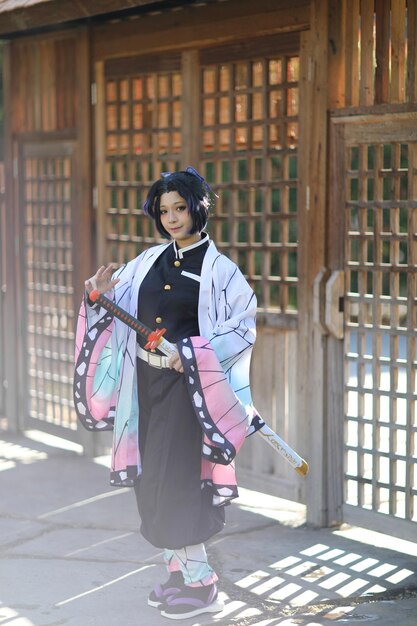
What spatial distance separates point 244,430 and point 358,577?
3.82ft

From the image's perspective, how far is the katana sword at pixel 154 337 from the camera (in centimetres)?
450

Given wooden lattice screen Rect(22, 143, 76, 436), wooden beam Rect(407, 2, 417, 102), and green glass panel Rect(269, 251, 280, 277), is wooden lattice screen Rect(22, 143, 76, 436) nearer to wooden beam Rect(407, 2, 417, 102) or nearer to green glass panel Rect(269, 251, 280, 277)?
wooden beam Rect(407, 2, 417, 102)

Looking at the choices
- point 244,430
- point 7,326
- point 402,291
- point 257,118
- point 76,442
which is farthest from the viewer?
point 402,291

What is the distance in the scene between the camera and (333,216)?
596 centimetres

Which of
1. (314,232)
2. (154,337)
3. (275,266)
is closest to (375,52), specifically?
(314,232)

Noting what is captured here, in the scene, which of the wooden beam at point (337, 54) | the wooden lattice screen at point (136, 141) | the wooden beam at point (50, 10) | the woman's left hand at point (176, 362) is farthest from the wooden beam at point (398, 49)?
the woman's left hand at point (176, 362)

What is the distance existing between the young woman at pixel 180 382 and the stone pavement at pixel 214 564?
0.26 meters

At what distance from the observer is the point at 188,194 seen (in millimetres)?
4641

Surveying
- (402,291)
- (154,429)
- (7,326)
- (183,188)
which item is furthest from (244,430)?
(402,291)

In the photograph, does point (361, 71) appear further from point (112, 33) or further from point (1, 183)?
point (1, 183)

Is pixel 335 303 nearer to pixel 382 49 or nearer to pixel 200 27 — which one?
pixel 382 49

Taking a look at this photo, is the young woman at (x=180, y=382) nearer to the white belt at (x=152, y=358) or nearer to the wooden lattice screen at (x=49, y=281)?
the white belt at (x=152, y=358)

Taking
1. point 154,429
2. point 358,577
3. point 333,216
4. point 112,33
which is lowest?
point 358,577

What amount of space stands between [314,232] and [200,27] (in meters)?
1.57
